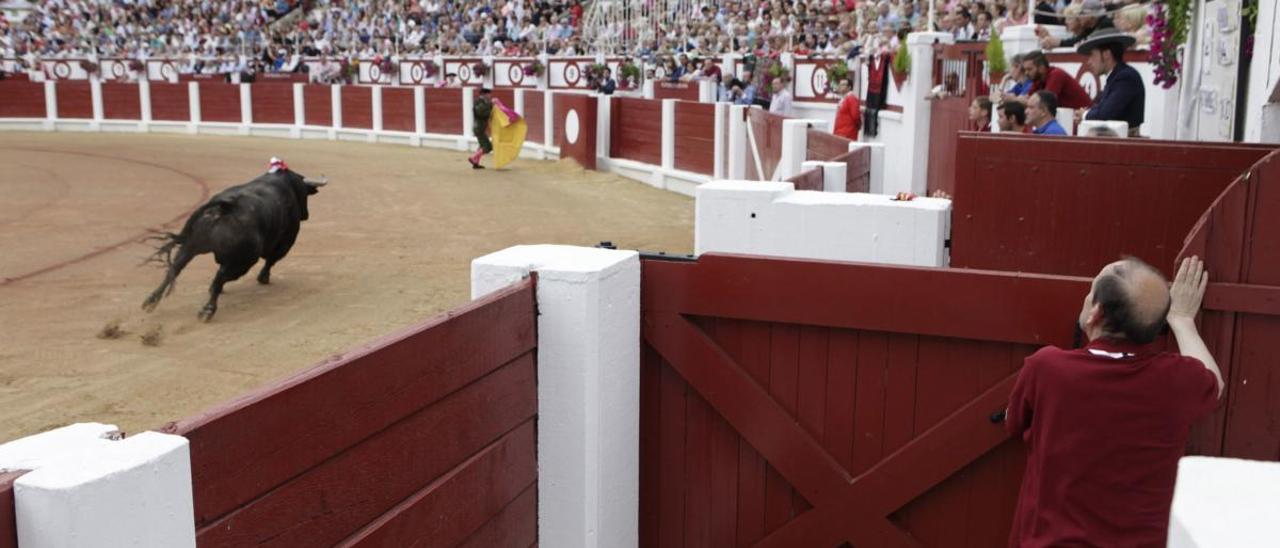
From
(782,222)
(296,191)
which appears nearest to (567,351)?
(782,222)

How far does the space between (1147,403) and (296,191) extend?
7.15 m

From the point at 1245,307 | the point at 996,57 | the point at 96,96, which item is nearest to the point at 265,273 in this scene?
the point at 996,57

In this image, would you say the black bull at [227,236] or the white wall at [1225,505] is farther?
the black bull at [227,236]

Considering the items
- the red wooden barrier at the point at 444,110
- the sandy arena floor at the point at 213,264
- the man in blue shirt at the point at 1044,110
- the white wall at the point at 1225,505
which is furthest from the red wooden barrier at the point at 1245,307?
the red wooden barrier at the point at 444,110

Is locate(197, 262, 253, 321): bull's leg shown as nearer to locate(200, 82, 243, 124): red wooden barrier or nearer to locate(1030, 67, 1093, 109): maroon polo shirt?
locate(1030, 67, 1093, 109): maroon polo shirt

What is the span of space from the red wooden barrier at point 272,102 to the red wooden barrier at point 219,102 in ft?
1.31

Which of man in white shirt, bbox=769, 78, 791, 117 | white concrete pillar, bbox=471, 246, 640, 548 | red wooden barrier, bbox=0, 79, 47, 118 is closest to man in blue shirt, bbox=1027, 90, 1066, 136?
white concrete pillar, bbox=471, 246, 640, 548

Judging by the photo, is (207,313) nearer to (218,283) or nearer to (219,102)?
(218,283)

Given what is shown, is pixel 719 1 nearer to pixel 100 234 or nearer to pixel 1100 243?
pixel 100 234

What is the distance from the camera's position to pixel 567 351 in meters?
2.74

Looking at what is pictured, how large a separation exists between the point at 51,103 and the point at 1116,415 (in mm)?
26919

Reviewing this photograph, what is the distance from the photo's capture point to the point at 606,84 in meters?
20.0

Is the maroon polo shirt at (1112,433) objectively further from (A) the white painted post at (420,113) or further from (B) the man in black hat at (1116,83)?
(A) the white painted post at (420,113)

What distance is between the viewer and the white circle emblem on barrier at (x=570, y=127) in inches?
669
